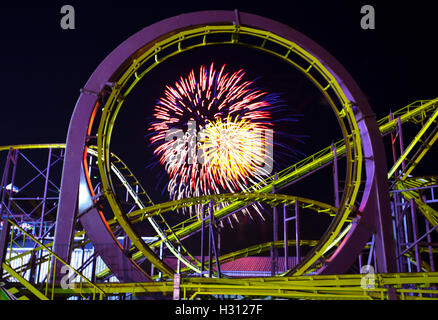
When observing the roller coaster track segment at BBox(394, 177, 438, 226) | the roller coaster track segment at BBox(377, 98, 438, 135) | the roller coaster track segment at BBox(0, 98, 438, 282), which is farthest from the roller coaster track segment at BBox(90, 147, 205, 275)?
the roller coaster track segment at BBox(377, 98, 438, 135)

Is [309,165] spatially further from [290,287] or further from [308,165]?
[290,287]

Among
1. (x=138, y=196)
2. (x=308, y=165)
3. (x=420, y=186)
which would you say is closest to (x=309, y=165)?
(x=308, y=165)

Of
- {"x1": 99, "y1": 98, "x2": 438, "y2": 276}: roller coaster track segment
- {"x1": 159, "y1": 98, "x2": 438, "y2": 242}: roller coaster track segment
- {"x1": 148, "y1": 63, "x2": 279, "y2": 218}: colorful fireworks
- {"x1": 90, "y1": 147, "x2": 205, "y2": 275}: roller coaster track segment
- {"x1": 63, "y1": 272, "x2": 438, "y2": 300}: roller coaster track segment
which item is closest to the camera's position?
{"x1": 63, "y1": 272, "x2": 438, "y2": 300}: roller coaster track segment

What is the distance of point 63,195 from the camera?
8336mm

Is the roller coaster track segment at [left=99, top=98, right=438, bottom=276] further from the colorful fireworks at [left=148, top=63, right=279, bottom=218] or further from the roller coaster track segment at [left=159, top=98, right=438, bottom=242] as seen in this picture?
the colorful fireworks at [left=148, top=63, right=279, bottom=218]

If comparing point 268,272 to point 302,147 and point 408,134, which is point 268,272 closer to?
point 302,147

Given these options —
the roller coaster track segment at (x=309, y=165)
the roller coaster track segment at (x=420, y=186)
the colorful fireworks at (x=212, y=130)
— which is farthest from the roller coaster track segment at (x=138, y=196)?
the roller coaster track segment at (x=420, y=186)

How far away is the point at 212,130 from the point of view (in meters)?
13.3

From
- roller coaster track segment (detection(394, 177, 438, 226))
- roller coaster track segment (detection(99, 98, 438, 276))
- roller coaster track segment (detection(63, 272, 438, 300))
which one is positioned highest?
roller coaster track segment (detection(99, 98, 438, 276))

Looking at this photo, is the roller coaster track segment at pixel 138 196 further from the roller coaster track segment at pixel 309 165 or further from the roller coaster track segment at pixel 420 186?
the roller coaster track segment at pixel 420 186

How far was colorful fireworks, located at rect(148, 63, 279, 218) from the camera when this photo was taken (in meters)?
12.9

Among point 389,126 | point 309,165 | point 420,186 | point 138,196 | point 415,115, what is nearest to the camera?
point 420,186
